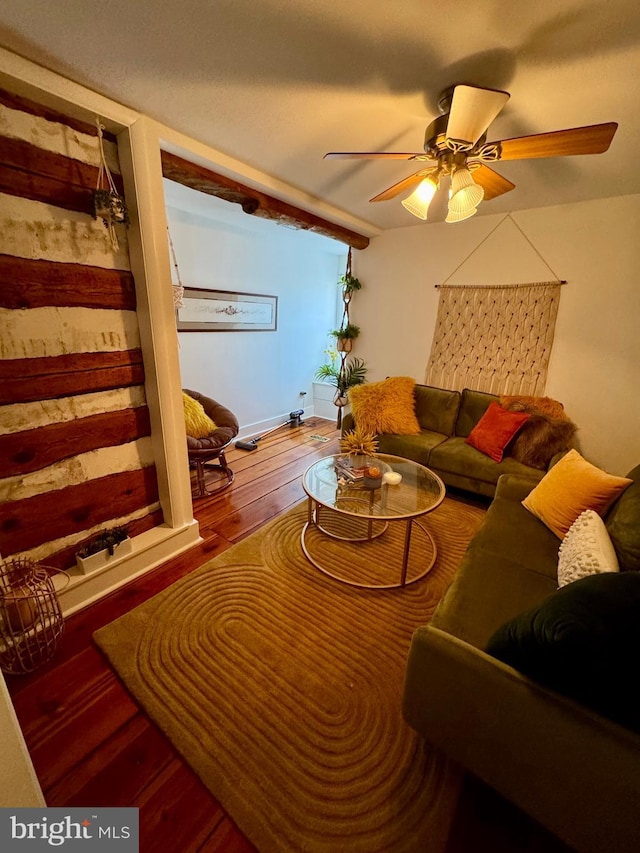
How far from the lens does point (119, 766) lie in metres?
1.17

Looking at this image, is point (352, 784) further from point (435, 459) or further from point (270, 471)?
point (270, 471)

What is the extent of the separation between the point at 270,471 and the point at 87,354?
2.05m

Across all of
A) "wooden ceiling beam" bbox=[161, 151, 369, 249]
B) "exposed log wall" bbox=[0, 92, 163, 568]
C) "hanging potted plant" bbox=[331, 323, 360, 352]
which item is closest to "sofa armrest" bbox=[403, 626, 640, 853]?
"exposed log wall" bbox=[0, 92, 163, 568]

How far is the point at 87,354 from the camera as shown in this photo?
1737 millimetres

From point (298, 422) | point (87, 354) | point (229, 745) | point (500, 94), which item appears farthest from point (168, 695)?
point (298, 422)

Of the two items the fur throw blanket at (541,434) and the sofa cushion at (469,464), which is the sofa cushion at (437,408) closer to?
the sofa cushion at (469,464)

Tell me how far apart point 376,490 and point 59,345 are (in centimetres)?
192

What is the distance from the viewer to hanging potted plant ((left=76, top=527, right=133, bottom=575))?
1793 millimetres

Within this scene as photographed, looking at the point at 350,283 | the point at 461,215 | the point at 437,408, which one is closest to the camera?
the point at 461,215

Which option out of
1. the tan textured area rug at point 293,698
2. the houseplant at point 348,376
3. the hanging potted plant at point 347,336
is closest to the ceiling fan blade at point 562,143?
the tan textured area rug at point 293,698

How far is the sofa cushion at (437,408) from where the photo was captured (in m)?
3.33

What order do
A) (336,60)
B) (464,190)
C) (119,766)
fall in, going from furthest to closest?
(464,190) → (336,60) → (119,766)

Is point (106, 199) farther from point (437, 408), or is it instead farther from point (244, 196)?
point (437, 408)

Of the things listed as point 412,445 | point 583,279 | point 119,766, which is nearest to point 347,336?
point 412,445
